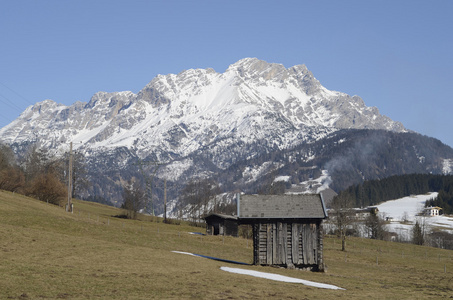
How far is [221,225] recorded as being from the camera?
104000 mm

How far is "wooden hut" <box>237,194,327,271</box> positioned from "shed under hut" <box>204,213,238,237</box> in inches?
1832

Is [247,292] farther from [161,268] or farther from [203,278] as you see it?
[161,268]

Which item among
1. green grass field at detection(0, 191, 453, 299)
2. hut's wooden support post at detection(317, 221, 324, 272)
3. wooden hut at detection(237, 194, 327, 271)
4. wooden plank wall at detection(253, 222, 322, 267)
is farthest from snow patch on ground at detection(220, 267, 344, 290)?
hut's wooden support post at detection(317, 221, 324, 272)

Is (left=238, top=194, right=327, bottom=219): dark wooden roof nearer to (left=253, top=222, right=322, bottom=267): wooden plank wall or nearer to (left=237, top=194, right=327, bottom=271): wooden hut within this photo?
(left=237, top=194, right=327, bottom=271): wooden hut

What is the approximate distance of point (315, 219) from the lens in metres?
56.7

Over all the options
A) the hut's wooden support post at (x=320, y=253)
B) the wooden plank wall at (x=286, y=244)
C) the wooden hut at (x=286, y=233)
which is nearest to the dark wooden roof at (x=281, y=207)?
the wooden hut at (x=286, y=233)

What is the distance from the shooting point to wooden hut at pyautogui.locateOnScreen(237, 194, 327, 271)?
5572 centimetres

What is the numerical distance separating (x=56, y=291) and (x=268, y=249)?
2955 cm

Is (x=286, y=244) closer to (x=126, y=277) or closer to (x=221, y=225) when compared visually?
(x=126, y=277)

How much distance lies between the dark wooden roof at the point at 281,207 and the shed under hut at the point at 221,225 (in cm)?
4545

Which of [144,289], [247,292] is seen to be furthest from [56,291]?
[247,292]

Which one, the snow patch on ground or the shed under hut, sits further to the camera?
the shed under hut

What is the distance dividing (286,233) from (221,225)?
160 ft

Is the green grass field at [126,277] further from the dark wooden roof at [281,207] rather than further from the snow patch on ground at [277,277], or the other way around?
the dark wooden roof at [281,207]
